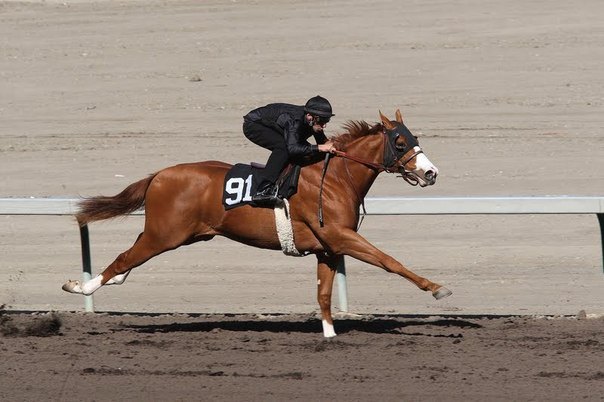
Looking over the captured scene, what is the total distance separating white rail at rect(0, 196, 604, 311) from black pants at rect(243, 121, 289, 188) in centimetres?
108

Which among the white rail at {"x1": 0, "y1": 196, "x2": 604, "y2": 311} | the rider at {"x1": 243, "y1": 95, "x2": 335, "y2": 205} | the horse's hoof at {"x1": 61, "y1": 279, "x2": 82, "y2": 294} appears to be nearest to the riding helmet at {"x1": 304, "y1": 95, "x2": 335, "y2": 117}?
the rider at {"x1": 243, "y1": 95, "x2": 335, "y2": 205}

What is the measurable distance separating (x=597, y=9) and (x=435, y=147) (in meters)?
5.53

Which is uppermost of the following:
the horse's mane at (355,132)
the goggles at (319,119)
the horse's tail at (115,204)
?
the goggles at (319,119)

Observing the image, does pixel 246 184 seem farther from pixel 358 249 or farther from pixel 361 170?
pixel 358 249

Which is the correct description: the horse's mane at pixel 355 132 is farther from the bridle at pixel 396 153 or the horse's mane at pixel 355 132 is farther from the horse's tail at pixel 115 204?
the horse's tail at pixel 115 204

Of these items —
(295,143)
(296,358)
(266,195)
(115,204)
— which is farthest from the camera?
(115,204)

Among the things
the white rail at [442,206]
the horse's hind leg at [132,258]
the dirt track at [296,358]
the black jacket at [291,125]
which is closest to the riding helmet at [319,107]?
the black jacket at [291,125]

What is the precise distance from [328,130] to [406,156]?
7407mm

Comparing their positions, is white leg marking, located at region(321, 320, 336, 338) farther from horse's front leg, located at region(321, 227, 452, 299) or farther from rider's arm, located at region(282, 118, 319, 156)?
rider's arm, located at region(282, 118, 319, 156)

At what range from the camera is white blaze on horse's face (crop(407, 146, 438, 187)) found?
369 inches

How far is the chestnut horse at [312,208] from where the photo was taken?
31.4ft

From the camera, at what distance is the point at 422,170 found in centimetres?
942

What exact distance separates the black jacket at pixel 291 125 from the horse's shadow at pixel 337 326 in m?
1.48

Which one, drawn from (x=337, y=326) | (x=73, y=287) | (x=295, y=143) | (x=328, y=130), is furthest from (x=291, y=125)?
(x=328, y=130)
